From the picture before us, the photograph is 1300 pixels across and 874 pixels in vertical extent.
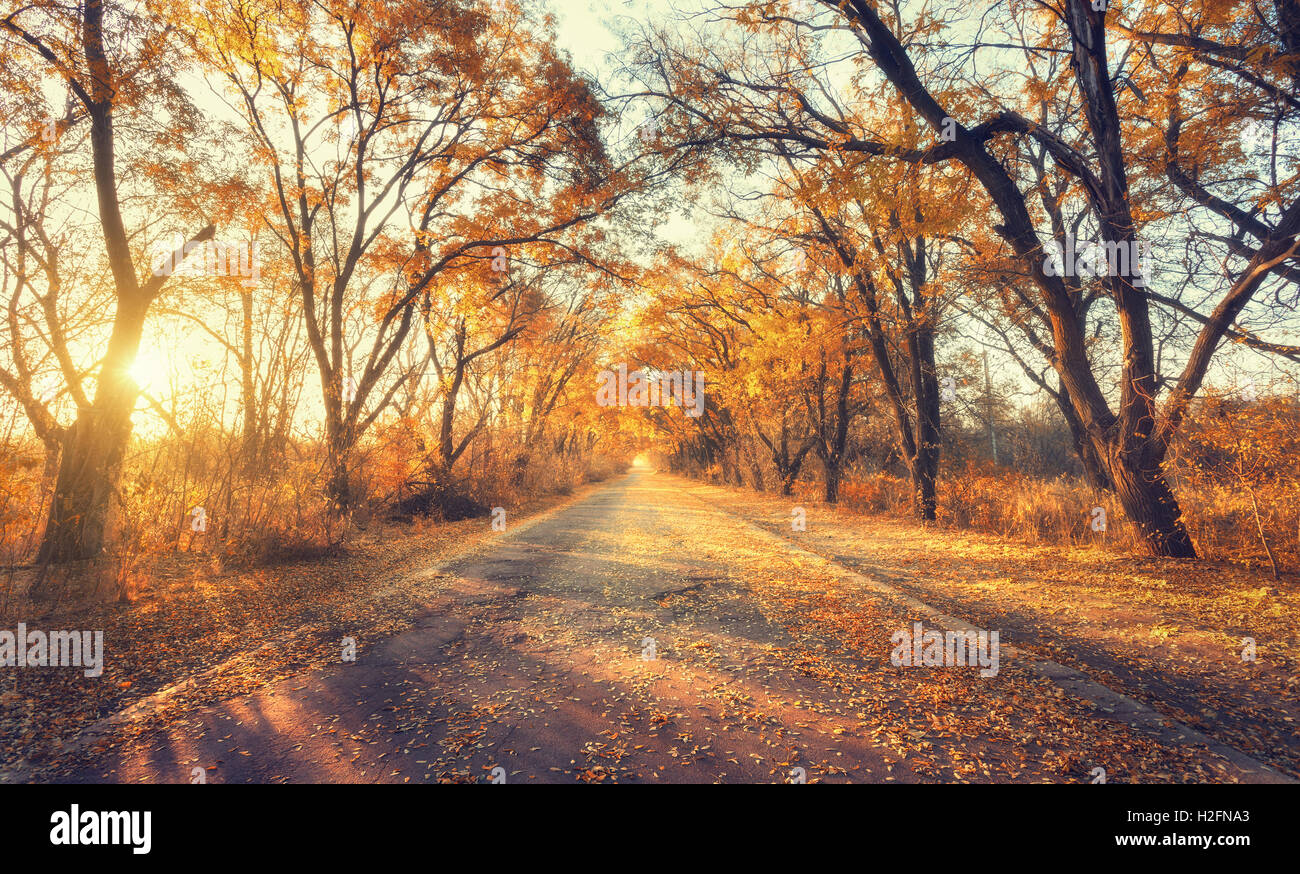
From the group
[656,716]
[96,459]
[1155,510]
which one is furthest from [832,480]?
[96,459]

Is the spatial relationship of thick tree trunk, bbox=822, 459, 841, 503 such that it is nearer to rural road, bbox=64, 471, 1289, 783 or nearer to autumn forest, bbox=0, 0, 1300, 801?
autumn forest, bbox=0, 0, 1300, 801

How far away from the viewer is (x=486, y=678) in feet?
10.6

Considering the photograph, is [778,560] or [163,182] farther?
[163,182]

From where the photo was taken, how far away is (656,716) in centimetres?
266

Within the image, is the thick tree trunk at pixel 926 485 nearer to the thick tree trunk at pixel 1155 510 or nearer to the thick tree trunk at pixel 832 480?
the thick tree trunk at pixel 832 480

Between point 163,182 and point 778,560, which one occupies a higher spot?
point 163,182

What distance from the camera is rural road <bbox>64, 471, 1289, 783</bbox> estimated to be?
2.19 m

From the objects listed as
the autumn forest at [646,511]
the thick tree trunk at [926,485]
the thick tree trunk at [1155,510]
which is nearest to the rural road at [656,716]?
the autumn forest at [646,511]

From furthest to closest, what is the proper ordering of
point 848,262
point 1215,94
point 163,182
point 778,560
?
1. point 848,262
2. point 163,182
3. point 778,560
4. point 1215,94

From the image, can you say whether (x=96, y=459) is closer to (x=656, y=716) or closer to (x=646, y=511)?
(x=656, y=716)

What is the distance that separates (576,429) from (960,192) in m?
30.0

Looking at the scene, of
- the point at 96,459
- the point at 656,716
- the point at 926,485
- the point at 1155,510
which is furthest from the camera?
the point at 926,485
